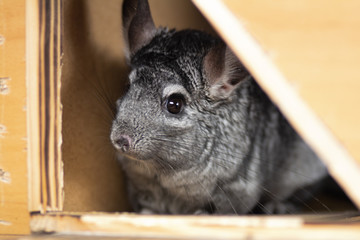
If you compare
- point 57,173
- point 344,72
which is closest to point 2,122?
point 57,173

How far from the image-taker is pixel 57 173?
1497 millimetres

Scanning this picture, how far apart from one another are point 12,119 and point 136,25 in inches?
33.3

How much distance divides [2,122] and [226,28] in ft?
2.95

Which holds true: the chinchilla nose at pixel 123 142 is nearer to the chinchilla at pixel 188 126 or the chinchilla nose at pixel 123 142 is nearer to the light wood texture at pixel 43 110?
the chinchilla at pixel 188 126

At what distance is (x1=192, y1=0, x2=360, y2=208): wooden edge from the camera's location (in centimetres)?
99

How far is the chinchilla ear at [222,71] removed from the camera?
1.79 m

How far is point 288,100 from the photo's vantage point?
3.40 feet

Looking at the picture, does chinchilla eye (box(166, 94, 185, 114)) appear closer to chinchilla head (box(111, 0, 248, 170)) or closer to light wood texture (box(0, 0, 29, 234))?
chinchilla head (box(111, 0, 248, 170))

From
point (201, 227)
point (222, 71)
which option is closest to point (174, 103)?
point (222, 71)

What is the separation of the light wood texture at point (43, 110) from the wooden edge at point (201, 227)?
0.13 m

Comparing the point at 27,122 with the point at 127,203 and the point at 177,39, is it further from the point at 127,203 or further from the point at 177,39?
the point at 127,203

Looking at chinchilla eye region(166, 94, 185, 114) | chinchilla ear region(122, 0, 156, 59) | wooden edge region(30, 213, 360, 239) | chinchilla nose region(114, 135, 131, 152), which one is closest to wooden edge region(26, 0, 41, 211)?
wooden edge region(30, 213, 360, 239)

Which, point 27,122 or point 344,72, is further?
point 27,122

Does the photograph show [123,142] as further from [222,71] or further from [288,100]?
[288,100]
